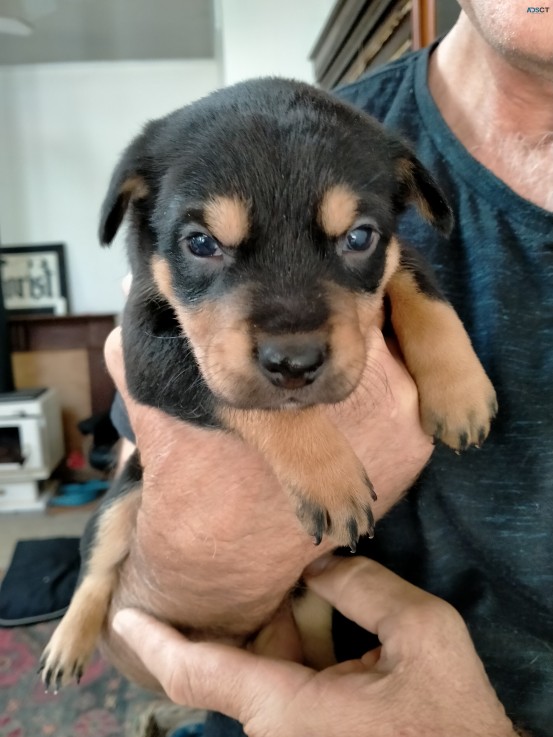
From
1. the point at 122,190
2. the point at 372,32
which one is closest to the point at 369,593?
the point at 122,190

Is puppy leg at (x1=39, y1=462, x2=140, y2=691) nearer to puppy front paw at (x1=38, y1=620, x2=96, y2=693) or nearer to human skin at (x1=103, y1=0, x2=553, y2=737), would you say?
puppy front paw at (x1=38, y1=620, x2=96, y2=693)

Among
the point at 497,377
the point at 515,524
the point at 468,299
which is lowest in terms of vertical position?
the point at 515,524

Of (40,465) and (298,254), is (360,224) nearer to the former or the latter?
(298,254)

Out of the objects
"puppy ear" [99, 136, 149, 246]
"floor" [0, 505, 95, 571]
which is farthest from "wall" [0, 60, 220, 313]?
"puppy ear" [99, 136, 149, 246]

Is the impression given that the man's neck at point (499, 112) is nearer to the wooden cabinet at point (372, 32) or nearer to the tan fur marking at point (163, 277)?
the wooden cabinet at point (372, 32)

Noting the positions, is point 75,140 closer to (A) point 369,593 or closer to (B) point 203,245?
(B) point 203,245

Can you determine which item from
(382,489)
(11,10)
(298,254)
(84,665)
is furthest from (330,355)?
(11,10)
